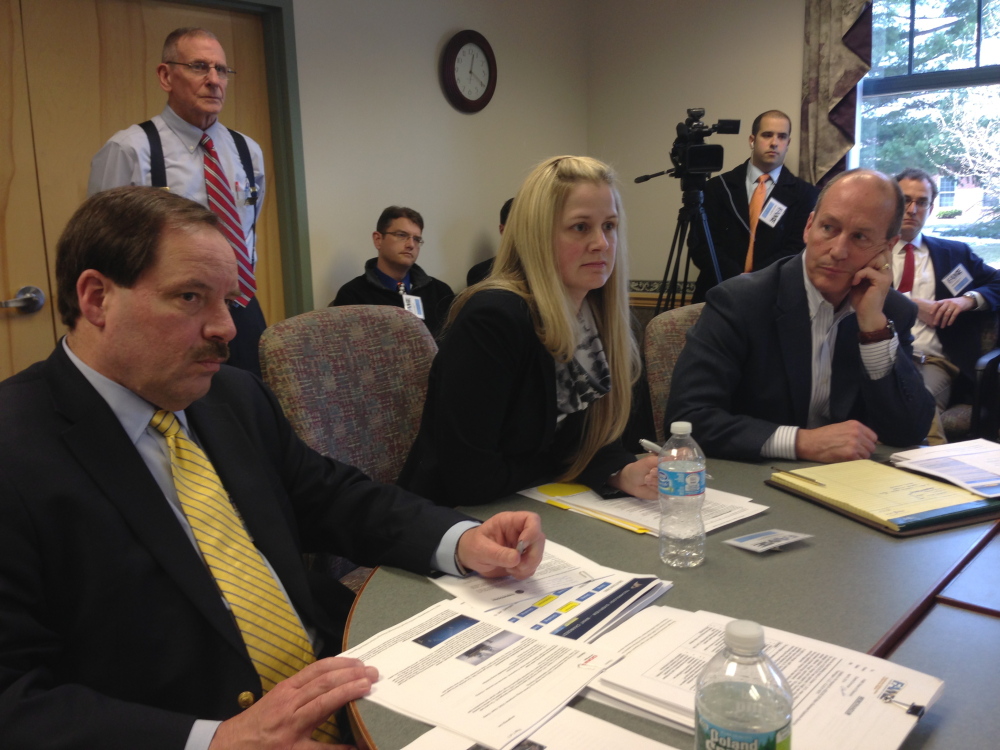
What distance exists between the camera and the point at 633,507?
4.76 feet

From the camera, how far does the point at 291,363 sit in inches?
65.2

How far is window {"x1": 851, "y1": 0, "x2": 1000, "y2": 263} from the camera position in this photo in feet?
13.7

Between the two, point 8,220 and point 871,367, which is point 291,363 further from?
point 8,220

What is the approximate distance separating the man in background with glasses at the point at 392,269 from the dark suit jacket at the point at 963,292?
232cm

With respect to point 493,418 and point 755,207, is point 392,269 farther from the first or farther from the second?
point 493,418

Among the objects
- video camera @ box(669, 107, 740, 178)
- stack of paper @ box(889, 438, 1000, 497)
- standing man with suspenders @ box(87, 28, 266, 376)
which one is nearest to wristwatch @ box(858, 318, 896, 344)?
stack of paper @ box(889, 438, 1000, 497)

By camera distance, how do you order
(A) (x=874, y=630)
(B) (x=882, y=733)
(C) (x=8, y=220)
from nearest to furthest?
(B) (x=882, y=733) < (A) (x=874, y=630) < (C) (x=8, y=220)

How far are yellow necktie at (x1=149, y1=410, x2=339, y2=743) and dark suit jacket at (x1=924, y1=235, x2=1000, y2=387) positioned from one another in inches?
124

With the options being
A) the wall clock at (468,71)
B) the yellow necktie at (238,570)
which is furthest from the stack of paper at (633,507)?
the wall clock at (468,71)

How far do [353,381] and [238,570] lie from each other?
0.70 meters

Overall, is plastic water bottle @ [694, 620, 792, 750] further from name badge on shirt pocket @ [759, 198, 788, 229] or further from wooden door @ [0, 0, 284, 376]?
name badge on shirt pocket @ [759, 198, 788, 229]

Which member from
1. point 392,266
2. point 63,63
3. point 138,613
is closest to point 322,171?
point 392,266

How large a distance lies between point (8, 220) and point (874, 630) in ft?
10.1

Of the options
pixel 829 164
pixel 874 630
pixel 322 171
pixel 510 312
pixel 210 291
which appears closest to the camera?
pixel 874 630
